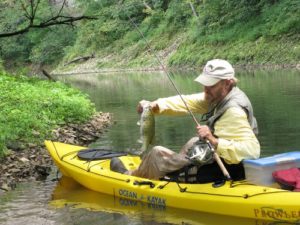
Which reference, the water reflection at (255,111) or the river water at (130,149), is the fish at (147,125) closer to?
the river water at (130,149)

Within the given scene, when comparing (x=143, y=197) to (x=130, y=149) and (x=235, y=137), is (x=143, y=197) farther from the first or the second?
(x=130, y=149)

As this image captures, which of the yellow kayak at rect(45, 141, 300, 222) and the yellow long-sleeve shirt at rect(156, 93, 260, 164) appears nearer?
the yellow kayak at rect(45, 141, 300, 222)

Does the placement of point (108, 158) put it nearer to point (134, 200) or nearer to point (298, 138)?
point (134, 200)

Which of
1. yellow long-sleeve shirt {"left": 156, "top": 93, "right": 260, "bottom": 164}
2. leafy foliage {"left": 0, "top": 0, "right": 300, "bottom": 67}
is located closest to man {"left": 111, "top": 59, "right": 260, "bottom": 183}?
yellow long-sleeve shirt {"left": 156, "top": 93, "right": 260, "bottom": 164}

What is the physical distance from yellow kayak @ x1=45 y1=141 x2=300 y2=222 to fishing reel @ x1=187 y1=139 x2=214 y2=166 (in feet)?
1.46

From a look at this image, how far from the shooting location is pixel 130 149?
35.7ft

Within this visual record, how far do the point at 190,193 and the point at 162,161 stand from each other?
1.75ft

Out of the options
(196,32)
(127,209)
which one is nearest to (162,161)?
(127,209)

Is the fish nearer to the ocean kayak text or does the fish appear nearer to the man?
the man

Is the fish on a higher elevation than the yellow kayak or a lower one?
higher

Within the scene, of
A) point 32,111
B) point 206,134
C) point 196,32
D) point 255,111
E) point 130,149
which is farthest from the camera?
point 196,32

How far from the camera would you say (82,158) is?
8312 millimetres

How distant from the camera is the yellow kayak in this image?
5.79 metres

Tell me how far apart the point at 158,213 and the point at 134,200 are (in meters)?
0.55
